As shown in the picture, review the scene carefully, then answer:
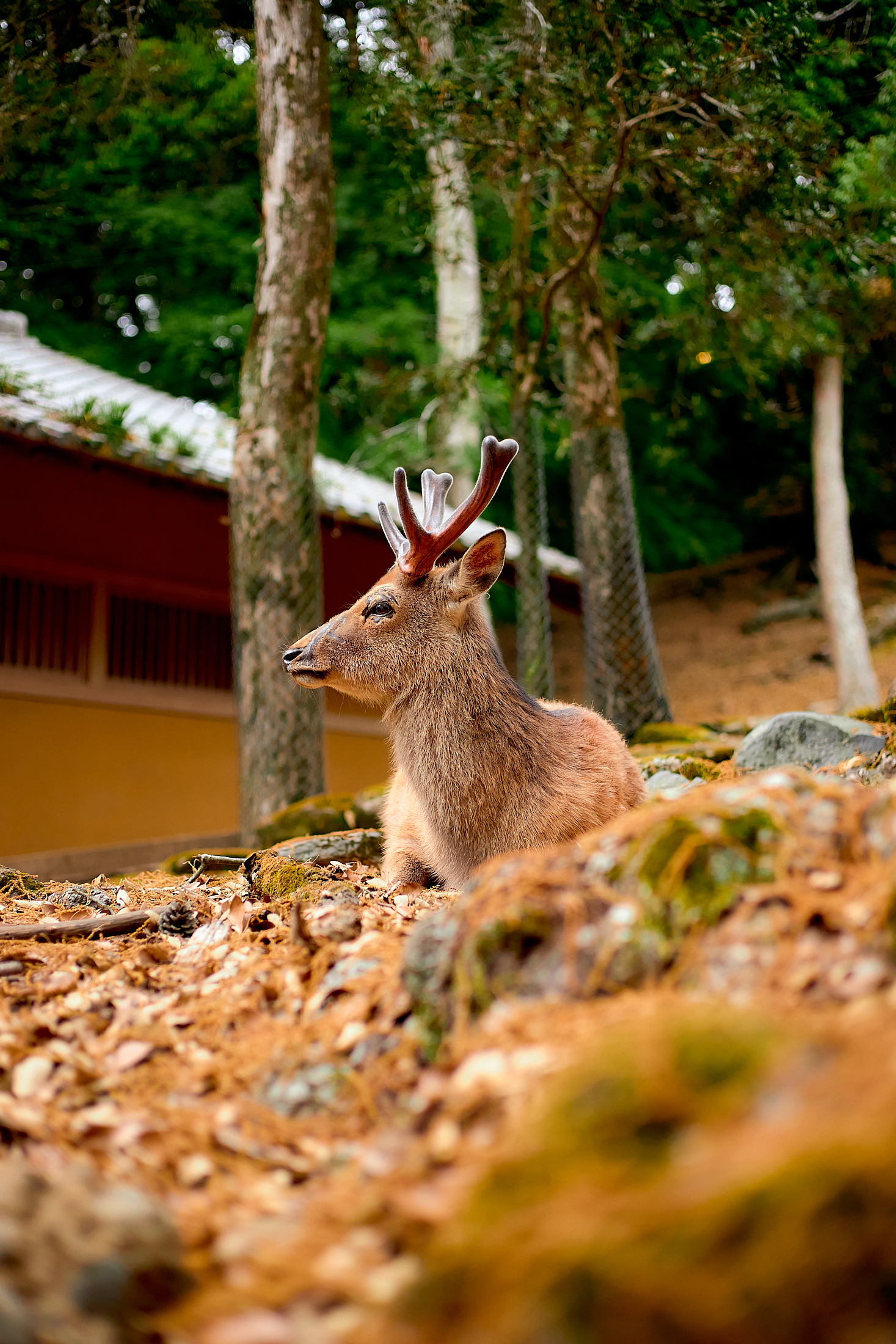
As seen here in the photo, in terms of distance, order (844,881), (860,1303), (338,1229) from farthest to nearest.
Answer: (844,881) → (338,1229) → (860,1303)

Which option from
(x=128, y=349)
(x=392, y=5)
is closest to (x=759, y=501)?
(x=128, y=349)

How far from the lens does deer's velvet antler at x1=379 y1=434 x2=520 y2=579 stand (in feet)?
13.3

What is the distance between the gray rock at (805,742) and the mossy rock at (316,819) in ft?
6.52

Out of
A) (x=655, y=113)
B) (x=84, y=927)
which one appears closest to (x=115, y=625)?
(x=655, y=113)

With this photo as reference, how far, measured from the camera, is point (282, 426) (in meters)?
6.25

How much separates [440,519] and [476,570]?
2.00 ft

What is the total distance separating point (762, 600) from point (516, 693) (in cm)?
1594

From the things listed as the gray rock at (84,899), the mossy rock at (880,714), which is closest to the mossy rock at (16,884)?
the gray rock at (84,899)

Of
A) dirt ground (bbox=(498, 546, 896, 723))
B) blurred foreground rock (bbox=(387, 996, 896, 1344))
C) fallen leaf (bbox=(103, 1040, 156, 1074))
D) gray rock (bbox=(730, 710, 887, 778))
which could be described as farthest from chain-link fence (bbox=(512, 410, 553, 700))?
dirt ground (bbox=(498, 546, 896, 723))

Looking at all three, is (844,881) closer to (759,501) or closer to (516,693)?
(516,693)

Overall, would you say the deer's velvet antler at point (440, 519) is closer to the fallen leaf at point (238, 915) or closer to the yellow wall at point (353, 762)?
the fallen leaf at point (238, 915)

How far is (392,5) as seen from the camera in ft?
22.2

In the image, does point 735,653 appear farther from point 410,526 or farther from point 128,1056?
point 128,1056

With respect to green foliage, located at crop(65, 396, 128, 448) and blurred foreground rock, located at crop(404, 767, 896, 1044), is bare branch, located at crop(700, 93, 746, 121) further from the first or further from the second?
blurred foreground rock, located at crop(404, 767, 896, 1044)
